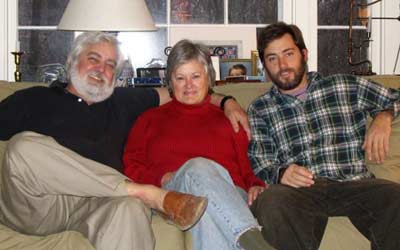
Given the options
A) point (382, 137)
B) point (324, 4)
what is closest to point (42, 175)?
point (382, 137)

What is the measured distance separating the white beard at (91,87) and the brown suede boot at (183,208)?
2.39 ft

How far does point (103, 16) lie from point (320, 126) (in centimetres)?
120

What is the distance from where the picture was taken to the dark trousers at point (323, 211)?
185cm

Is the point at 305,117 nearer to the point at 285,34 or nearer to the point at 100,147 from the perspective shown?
the point at 285,34

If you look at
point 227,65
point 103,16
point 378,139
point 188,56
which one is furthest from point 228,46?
point 378,139

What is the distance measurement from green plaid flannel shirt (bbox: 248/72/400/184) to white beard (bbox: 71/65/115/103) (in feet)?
2.11

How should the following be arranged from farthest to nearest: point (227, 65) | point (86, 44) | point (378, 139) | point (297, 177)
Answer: point (227, 65) < point (86, 44) < point (378, 139) < point (297, 177)

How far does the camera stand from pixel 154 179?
2240 mm

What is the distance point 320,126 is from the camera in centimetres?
231

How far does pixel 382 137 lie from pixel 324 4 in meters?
1.43

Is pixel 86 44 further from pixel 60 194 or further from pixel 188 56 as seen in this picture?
pixel 60 194

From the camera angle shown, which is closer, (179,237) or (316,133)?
(179,237)

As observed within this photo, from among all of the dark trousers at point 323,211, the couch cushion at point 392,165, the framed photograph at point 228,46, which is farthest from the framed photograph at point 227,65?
the dark trousers at point 323,211

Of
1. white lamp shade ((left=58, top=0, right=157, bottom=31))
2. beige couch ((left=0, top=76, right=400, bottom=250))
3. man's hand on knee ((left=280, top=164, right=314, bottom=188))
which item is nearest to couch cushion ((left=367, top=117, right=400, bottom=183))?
beige couch ((left=0, top=76, right=400, bottom=250))
